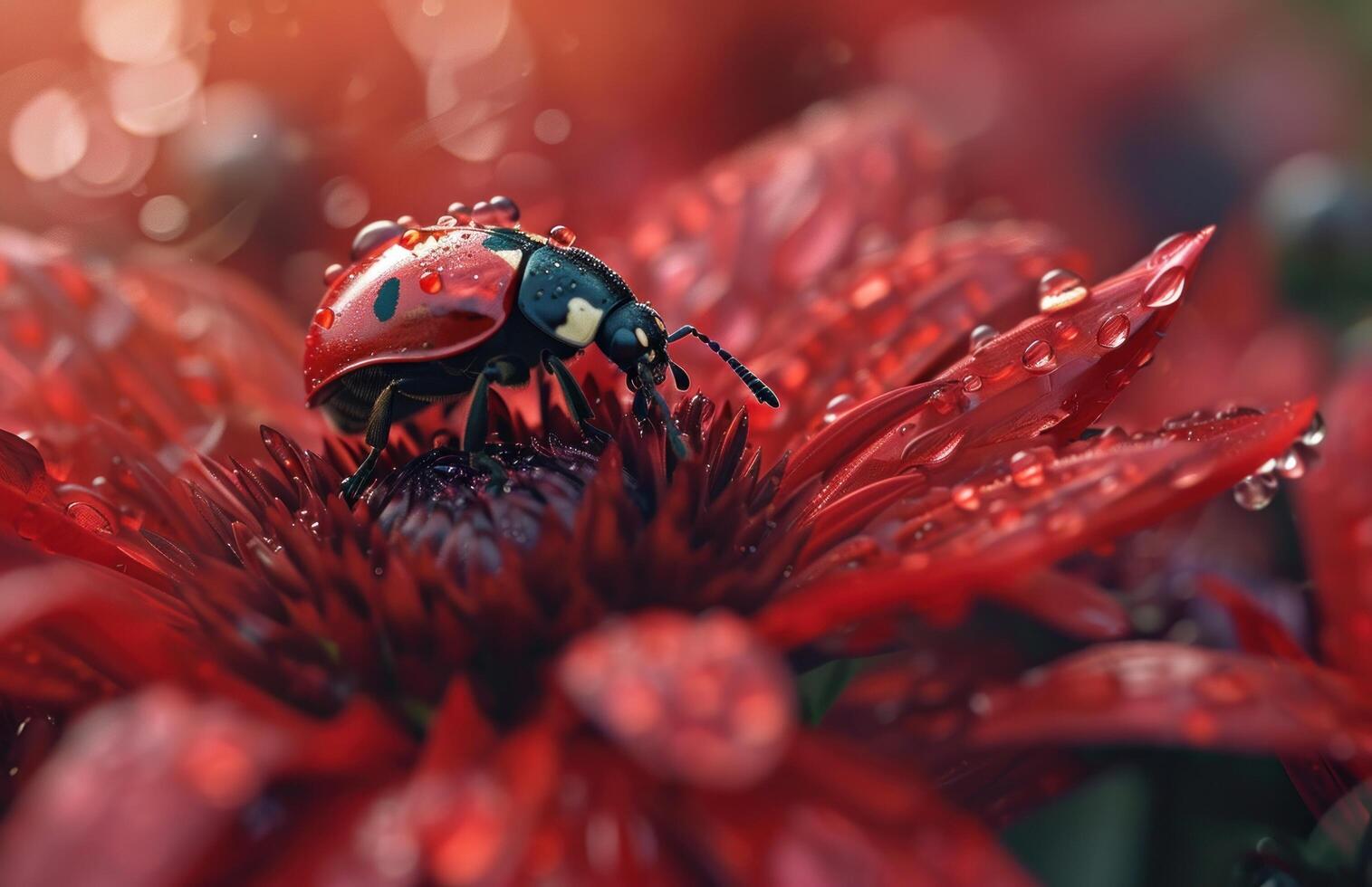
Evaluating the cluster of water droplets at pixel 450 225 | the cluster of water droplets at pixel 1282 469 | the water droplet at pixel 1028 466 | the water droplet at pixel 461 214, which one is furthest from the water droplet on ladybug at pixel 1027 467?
the water droplet at pixel 461 214

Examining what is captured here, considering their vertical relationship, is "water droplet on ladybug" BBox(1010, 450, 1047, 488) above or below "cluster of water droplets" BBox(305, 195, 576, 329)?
below

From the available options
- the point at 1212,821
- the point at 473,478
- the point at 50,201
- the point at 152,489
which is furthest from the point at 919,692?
the point at 50,201

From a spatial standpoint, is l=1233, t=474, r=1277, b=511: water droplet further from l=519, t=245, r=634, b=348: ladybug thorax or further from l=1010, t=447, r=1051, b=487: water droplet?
l=519, t=245, r=634, b=348: ladybug thorax

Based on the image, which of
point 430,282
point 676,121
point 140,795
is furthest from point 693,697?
point 676,121

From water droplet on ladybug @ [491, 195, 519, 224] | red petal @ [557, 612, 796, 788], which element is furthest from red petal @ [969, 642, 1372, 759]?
water droplet on ladybug @ [491, 195, 519, 224]

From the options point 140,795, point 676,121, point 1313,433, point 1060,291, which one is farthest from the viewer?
point 676,121

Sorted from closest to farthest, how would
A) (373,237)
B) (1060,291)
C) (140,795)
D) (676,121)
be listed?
(140,795) → (1060,291) → (373,237) → (676,121)

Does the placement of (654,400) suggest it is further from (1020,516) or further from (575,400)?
(1020,516)

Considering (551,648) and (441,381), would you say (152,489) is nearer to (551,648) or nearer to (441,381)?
(441,381)

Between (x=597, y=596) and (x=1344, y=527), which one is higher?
(x=597, y=596)
